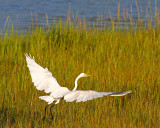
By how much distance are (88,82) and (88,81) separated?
0.07ft

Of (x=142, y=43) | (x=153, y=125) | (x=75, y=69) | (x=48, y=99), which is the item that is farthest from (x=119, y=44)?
(x=48, y=99)

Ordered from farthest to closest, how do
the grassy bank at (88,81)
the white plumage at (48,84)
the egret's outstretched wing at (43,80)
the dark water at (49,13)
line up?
the dark water at (49,13)
the grassy bank at (88,81)
the egret's outstretched wing at (43,80)
the white plumage at (48,84)

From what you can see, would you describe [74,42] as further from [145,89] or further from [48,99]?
[48,99]

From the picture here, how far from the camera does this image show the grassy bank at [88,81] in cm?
419

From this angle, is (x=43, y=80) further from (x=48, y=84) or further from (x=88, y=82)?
(x=88, y=82)

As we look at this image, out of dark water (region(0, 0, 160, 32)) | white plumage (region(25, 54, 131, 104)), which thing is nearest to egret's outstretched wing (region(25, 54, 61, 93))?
white plumage (region(25, 54, 131, 104))

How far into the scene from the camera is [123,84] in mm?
5113

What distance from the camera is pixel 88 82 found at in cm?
529

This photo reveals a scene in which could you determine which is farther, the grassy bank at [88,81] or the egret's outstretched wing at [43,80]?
the grassy bank at [88,81]

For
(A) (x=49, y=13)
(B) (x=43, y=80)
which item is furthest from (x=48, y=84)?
(A) (x=49, y=13)

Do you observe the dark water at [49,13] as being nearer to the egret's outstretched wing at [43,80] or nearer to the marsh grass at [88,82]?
the marsh grass at [88,82]

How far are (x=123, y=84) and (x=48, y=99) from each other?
5.54ft

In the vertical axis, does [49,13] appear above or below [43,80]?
above

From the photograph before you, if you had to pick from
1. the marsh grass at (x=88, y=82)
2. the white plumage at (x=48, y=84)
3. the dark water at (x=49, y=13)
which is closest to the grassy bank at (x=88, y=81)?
the marsh grass at (x=88, y=82)
